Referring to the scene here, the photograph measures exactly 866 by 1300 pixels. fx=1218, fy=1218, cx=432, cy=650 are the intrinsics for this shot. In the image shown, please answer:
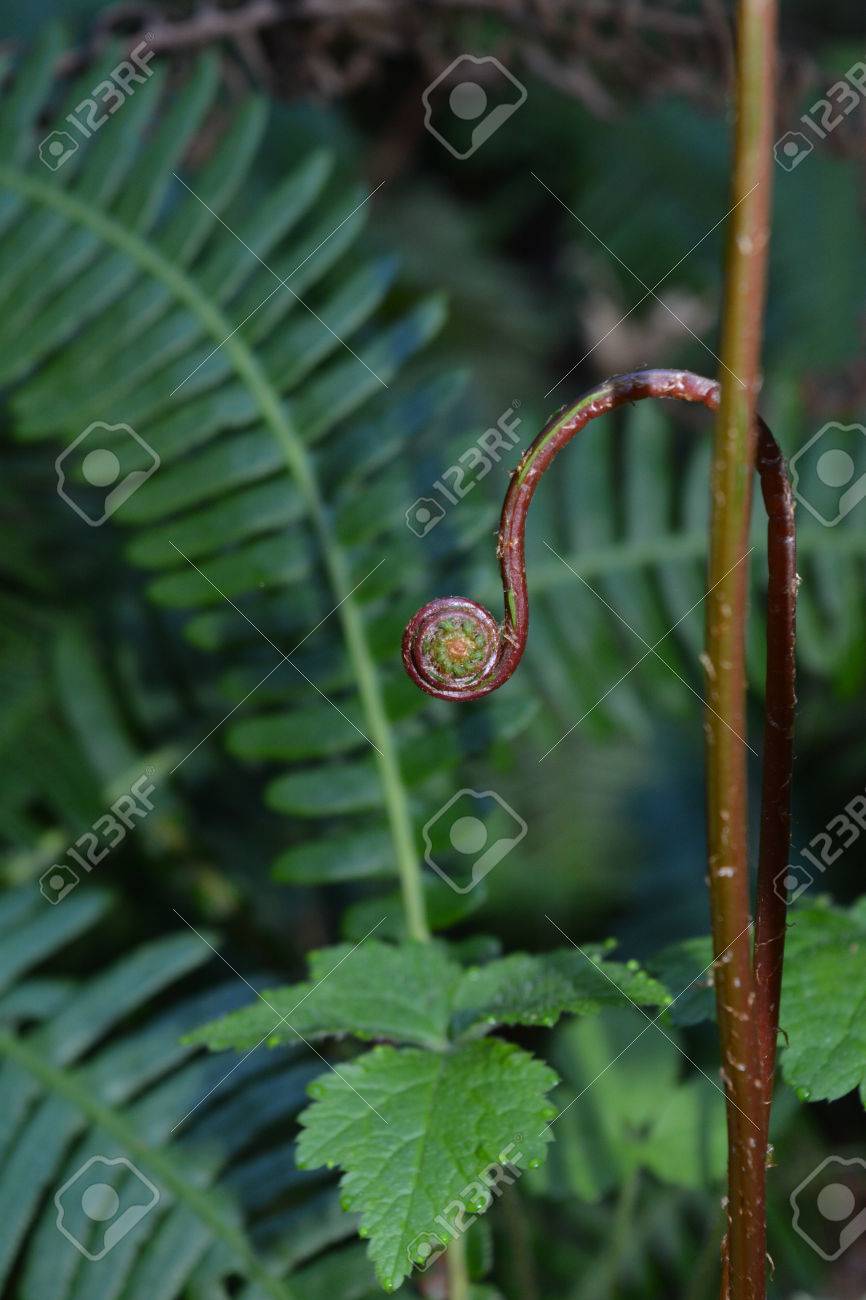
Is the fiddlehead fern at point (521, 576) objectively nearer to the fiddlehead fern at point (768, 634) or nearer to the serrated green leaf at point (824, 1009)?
the fiddlehead fern at point (768, 634)

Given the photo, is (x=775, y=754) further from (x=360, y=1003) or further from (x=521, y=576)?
(x=360, y=1003)

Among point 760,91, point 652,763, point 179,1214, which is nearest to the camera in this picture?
point 760,91

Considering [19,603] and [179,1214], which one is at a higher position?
[19,603]

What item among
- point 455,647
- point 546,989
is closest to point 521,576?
point 455,647

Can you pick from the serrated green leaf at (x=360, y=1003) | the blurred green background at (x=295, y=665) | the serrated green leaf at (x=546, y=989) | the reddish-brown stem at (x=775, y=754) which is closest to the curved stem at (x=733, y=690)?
the reddish-brown stem at (x=775, y=754)

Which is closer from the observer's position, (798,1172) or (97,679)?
(798,1172)

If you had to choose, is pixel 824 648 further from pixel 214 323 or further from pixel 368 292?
pixel 214 323

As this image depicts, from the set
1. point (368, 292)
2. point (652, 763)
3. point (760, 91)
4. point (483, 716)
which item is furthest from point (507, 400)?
point (760, 91)
